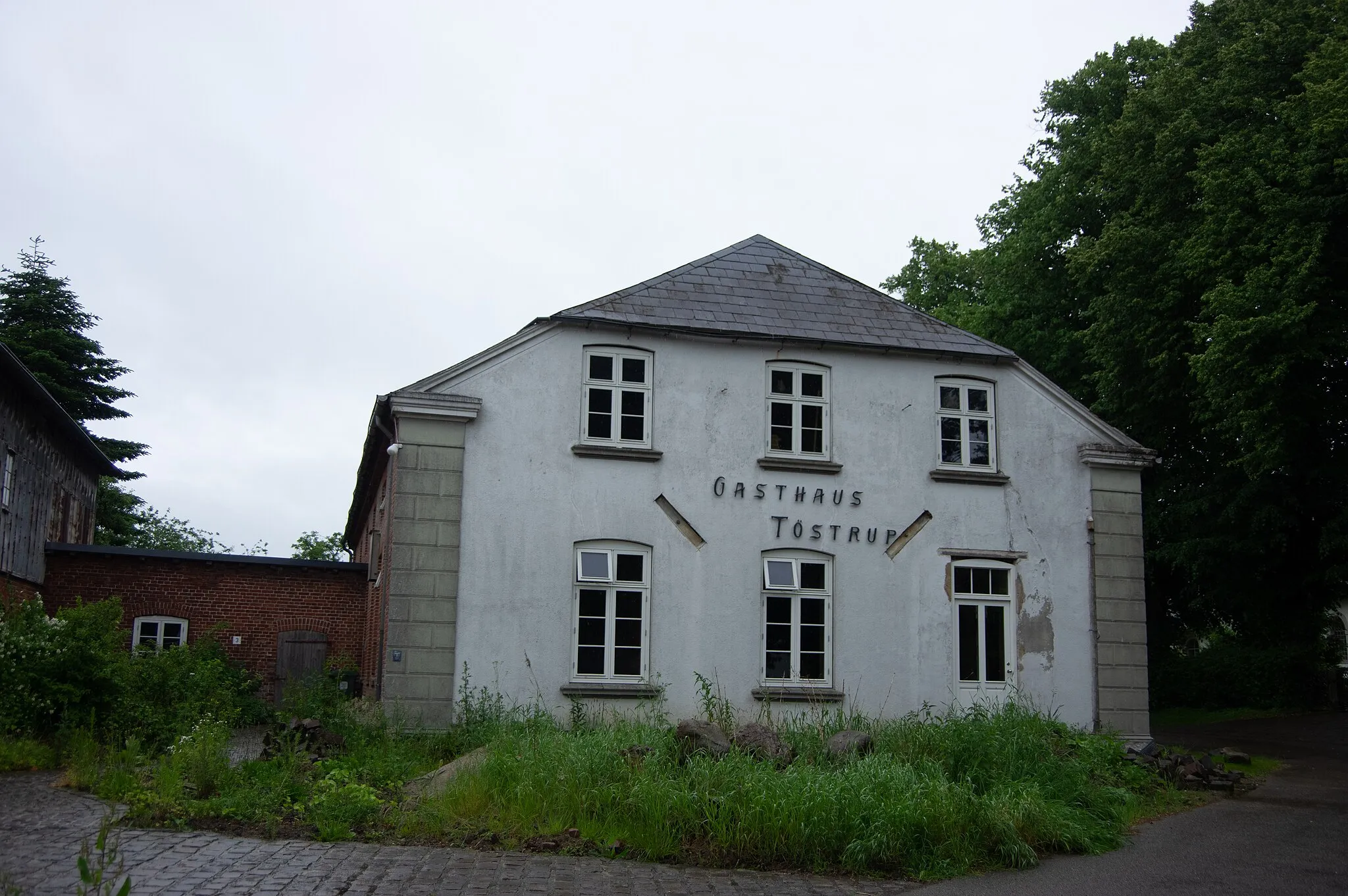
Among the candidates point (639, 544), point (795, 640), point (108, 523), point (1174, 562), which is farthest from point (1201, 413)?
point (108, 523)

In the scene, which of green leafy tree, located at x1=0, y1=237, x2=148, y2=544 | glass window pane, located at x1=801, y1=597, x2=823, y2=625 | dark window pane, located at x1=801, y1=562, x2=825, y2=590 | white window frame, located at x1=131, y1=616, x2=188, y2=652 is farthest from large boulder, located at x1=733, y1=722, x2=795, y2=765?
green leafy tree, located at x1=0, y1=237, x2=148, y2=544

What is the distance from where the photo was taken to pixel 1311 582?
2534 centimetres

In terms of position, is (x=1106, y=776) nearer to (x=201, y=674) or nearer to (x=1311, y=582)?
(x=201, y=674)

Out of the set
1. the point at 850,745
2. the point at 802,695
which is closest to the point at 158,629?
the point at 802,695

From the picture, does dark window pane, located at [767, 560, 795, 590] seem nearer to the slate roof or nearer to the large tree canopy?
the slate roof

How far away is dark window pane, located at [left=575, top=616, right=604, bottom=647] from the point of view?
15.6m

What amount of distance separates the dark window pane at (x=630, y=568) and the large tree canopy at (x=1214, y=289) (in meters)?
11.1

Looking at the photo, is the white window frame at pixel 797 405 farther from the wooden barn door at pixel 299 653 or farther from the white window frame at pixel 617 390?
the wooden barn door at pixel 299 653

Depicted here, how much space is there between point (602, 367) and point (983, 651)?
6.74 m

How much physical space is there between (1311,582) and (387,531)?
19.6 m

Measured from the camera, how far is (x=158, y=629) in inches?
878

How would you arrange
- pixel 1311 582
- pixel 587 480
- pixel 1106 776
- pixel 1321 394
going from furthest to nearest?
pixel 1311 582 < pixel 1321 394 < pixel 587 480 < pixel 1106 776

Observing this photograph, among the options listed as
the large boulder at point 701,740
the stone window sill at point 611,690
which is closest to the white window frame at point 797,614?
the stone window sill at point 611,690

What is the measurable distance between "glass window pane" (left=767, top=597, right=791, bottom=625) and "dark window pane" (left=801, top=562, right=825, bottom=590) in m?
0.34
